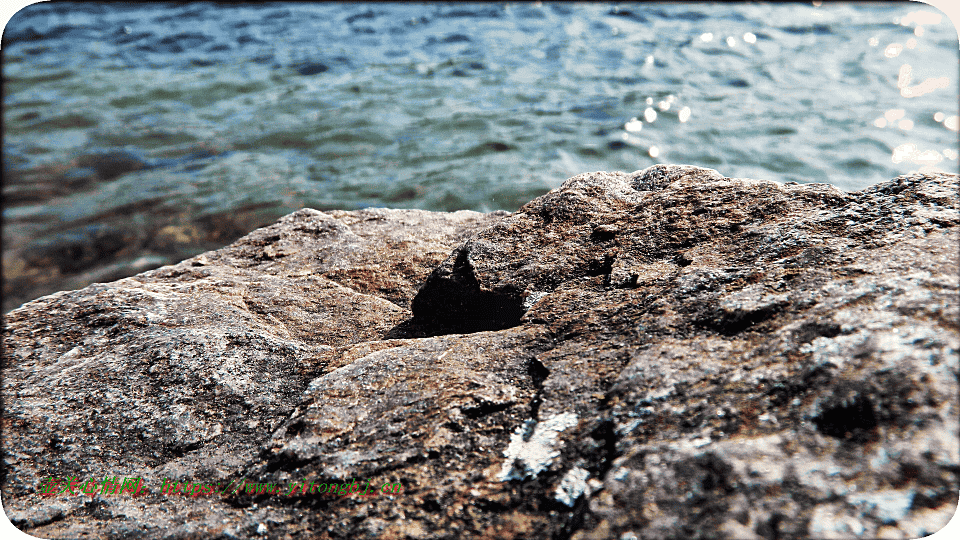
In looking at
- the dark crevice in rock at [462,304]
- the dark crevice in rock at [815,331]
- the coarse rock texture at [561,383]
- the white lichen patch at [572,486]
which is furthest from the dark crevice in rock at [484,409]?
the dark crevice in rock at [815,331]

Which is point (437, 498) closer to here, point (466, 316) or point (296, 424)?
point (296, 424)

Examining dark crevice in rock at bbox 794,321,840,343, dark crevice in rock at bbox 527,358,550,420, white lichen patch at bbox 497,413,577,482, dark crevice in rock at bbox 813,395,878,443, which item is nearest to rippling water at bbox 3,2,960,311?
dark crevice in rock at bbox 527,358,550,420

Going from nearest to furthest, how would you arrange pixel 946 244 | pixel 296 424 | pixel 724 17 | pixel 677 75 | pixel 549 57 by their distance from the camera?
pixel 946 244 < pixel 296 424 < pixel 677 75 < pixel 549 57 < pixel 724 17

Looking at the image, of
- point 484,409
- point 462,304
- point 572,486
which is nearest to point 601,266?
point 462,304

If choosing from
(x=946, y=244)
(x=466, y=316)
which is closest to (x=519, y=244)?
(x=466, y=316)

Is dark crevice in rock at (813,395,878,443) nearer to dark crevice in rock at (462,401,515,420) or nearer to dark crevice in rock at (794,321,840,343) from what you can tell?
dark crevice in rock at (794,321,840,343)

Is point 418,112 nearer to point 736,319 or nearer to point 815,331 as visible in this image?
point 736,319
